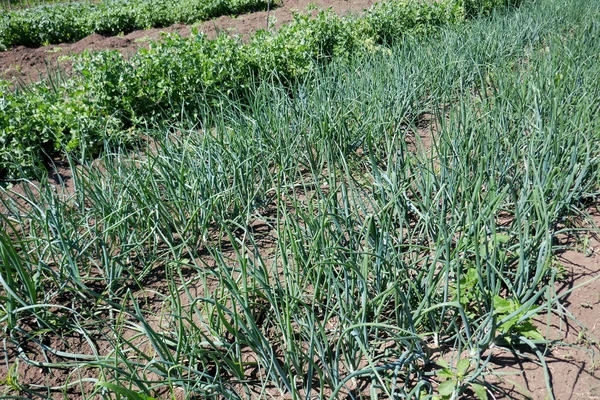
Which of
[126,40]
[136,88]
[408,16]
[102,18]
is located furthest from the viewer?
[102,18]

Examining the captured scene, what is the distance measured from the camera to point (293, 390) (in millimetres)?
1433

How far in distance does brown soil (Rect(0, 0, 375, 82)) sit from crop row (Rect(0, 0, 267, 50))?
345mm

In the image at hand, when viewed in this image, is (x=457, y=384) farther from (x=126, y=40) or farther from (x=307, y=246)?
(x=126, y=40)

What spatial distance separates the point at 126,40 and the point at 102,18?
5.40 feet

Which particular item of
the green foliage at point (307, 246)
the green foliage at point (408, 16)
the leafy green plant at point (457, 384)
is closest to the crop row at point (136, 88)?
the green foliage at point (307, 246)

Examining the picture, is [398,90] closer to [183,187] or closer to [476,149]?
[476,149]

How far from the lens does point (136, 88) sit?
377 centimetres

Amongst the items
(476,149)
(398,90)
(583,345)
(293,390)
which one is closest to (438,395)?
(293,390)

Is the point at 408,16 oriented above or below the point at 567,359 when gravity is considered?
above

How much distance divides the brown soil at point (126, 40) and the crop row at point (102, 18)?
0.34 meters

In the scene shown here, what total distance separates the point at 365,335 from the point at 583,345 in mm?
838

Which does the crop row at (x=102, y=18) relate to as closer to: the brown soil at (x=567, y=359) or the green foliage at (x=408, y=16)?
the green foliage at (x=408, y=16)

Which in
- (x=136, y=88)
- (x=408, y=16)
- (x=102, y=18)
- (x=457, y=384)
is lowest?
(x=457, y=384)

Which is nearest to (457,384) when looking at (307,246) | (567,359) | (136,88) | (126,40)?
(567,359)
